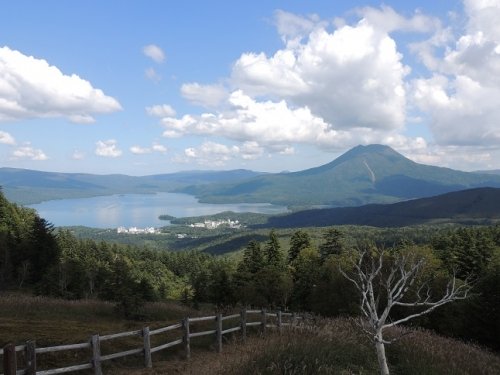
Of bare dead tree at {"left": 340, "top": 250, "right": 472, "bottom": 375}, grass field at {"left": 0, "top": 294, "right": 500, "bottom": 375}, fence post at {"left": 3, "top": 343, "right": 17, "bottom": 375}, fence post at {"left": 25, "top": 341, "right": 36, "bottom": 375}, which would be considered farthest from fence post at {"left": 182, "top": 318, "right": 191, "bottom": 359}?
fence post at {"left": 3, "top": 343, "right": 17, "bottom": 375}

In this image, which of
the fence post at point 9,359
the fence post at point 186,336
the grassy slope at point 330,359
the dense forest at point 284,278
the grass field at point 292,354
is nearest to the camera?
the fence post at point 9,359

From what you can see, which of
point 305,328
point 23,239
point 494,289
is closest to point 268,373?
point 305,328

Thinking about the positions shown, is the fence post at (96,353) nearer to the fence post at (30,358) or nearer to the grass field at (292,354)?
the grass field at (292,354)

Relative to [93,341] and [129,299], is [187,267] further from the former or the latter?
[93,341]

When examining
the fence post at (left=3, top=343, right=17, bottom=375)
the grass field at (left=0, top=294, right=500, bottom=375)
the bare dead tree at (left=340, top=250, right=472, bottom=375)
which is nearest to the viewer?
the bare dead tree at (left=340, top=250, right=472, bottom=375)

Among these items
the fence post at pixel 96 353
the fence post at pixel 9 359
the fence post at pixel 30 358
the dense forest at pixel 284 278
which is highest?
the fence post at pixel 9 359

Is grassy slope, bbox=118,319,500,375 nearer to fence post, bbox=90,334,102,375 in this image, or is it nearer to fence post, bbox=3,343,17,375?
fence post, bbox=90,334,102,375

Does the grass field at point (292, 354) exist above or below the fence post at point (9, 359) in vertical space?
below

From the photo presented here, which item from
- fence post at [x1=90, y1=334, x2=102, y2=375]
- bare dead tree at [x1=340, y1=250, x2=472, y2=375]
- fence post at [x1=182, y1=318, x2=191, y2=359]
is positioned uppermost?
bare dead tree at [x1=340, y1=250, x2=472, y2=375]

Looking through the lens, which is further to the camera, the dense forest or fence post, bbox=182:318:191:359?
the dense forest

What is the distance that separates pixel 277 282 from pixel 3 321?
41.4 m

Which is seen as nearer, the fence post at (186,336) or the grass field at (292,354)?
the grass field at (292,354)

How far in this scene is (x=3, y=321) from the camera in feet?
52.4

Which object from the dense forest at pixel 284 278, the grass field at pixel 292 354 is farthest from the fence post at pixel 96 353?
the dense forest at pixel 284 278
